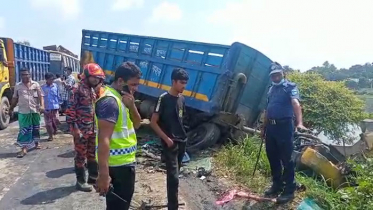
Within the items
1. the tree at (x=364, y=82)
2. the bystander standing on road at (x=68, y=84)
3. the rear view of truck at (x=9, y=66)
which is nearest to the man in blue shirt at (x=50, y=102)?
the bystander standing on road at (x=68, y=84)

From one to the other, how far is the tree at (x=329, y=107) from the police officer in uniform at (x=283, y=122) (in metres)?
6.50

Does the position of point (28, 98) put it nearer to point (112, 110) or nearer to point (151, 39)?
point (151, 39)

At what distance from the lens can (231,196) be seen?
4.97m

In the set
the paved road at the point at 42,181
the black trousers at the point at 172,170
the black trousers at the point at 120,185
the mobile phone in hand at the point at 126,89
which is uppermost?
the mobile phone in hand at the point at 126,89

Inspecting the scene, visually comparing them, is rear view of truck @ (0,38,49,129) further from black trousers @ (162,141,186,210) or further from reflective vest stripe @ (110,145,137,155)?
reflective vest stripe @ (110,145,137,155)

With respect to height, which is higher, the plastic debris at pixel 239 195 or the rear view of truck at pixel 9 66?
the plastic debris at pixel 239 195

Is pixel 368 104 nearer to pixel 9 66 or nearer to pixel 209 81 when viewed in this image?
pixel 209 81

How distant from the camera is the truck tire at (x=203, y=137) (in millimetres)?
7383

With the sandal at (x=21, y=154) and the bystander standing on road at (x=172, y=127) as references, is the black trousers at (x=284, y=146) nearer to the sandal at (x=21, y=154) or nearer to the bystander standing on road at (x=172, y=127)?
the bystander standing on road at (x=172, y=127)

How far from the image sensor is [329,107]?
11.1 metres

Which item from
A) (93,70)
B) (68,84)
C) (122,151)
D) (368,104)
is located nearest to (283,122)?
(93,70)

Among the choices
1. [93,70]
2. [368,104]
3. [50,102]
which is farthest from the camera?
[368,104]

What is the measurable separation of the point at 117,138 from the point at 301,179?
3303mm

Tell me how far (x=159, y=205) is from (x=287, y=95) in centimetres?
208
